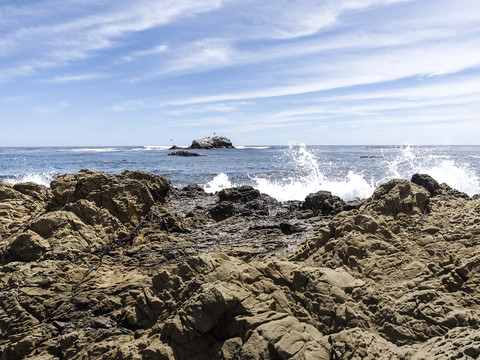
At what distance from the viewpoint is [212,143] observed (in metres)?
90.4

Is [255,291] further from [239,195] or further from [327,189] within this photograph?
[327,189]

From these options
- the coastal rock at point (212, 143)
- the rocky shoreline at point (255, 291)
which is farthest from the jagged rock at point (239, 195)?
the coastal rock at point (212, 143)

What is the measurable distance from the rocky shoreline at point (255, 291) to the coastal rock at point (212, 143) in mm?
80725

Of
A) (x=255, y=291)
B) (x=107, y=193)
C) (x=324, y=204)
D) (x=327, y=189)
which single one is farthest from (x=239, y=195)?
(x=255, y=291)

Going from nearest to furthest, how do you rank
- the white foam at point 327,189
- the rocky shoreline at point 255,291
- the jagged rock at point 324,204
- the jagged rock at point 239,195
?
the rocky shoreline at point 255,291, the jagged rock at point 324,204, the jagged rock at point 239,195, the white foam at point 327,189

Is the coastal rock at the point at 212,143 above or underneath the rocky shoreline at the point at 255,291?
above

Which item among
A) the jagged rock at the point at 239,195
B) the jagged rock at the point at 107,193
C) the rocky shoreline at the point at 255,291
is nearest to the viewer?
the rocky shoreline at the point at 255,291

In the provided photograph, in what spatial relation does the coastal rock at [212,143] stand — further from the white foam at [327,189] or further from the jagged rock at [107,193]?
the jagged rock at [107,193]

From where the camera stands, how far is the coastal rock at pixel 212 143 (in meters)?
87.2

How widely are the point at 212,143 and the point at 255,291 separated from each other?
87348mm

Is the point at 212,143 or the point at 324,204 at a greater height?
the point at 212,143

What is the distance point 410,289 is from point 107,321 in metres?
3.55

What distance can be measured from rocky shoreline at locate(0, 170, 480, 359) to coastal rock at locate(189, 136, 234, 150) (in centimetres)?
8072

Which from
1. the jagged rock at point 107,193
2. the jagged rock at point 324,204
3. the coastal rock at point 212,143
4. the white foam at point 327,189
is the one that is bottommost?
the white foam at point 327,189
